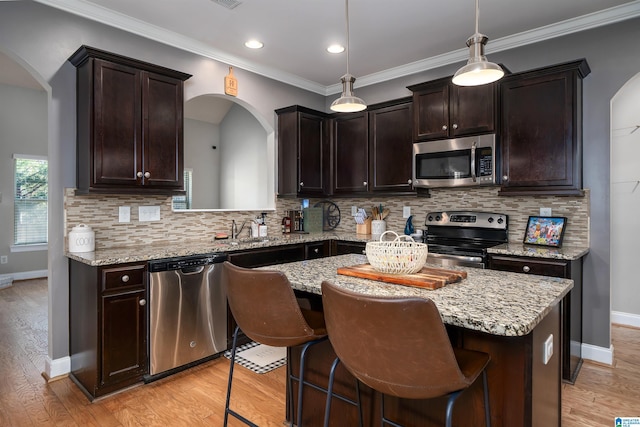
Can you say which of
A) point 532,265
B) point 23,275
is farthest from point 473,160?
point 23,275

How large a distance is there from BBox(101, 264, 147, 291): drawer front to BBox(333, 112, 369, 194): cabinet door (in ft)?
7.96

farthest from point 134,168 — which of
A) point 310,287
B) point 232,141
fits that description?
point 232,141

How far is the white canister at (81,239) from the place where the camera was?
266cm

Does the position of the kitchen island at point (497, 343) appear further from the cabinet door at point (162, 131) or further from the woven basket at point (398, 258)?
the cabinet door at point (162, 131)

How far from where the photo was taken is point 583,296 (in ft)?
10.0

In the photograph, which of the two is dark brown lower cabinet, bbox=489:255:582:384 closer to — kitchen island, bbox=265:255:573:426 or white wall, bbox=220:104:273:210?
kitchen island, bbox=265:255:573:426

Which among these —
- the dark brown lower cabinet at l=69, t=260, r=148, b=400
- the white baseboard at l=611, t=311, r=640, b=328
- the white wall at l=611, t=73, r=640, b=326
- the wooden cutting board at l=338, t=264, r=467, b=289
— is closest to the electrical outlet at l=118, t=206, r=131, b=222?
the dark brown lower cabinet at l=69, t=260, r=148, b=400

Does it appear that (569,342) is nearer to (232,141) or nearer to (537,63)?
(537,63)

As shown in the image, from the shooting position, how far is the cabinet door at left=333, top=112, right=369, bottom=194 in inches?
165

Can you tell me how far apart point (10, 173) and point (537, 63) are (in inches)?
285

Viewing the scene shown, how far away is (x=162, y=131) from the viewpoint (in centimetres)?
299

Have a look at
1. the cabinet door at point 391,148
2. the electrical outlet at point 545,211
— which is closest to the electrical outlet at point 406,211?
the cabinet door at point 391,148

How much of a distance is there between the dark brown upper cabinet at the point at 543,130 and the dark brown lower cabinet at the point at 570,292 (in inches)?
24.4

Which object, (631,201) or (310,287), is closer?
(310,287)
